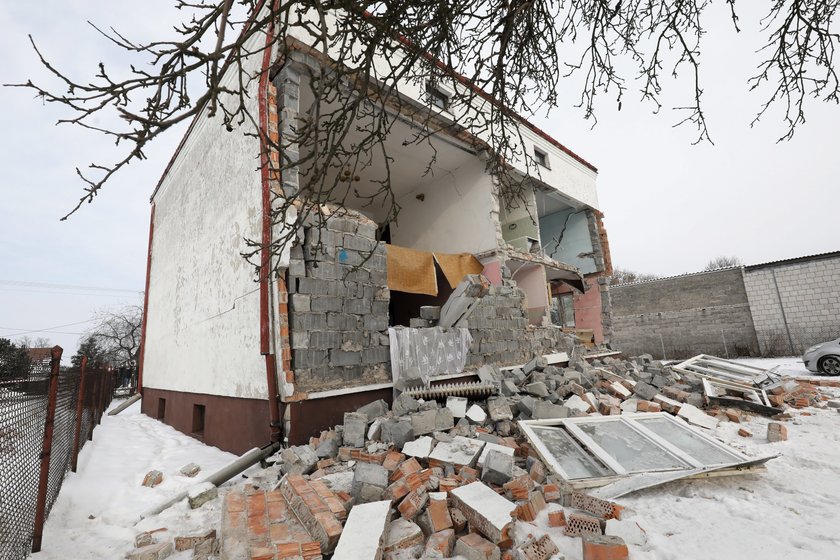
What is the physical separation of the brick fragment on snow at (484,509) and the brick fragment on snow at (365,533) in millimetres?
579

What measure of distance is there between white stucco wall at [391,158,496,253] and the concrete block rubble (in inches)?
183

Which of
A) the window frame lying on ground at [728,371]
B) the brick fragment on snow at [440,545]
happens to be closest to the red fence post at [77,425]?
the brick fragment on snow at [440,545]

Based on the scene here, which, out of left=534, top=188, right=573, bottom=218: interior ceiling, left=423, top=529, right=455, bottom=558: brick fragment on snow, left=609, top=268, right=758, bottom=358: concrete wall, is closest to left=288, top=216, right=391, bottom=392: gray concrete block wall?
left=423, top=529, right=455, bottom=558: brick fragment on snow

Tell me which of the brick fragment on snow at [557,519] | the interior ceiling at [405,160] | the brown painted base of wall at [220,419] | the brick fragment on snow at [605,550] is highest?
the interior ceiling at [405,160]

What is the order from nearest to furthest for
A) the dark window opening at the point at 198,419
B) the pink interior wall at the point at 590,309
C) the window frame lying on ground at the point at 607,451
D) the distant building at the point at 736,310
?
the window frame lying on ground at the point at 607,451, the dark window opening at the point at 198,419, the pink interior wall at the point at 590,309, the distant building at the point at 736,310

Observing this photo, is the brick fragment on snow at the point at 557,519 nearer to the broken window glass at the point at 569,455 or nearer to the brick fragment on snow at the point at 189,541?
the broken window glass at the point at 569,455

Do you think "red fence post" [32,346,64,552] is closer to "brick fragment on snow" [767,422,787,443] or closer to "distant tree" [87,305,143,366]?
"brick fragment on snow" [767,422,787,443]

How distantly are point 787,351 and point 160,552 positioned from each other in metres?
21.5

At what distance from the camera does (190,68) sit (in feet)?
6.21

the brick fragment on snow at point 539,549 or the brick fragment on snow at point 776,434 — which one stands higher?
the brick fragment on snow at point 539,549

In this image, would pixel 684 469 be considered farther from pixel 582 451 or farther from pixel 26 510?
pixel 26 510

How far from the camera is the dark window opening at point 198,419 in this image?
733cm

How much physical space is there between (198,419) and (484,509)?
6798mm

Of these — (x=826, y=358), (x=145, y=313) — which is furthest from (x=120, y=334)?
(x=826, y=358)
